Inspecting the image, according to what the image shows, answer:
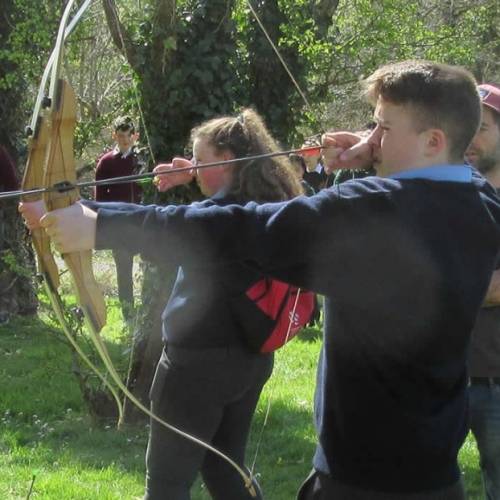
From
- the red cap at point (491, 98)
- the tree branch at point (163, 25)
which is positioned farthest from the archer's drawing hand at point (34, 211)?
the tree branch at point (163, 25)

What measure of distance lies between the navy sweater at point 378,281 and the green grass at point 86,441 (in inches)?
98.7

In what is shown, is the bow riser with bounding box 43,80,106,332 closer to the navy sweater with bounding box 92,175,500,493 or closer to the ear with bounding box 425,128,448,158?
the navy sweater with bounding box 92,175,500,493

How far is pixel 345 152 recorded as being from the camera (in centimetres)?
269

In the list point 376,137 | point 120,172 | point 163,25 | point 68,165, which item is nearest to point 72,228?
point 68,165

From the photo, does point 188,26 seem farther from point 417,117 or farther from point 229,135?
point 417,117

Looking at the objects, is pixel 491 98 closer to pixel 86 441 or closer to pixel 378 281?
pixel 378 281

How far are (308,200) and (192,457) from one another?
1542 millimetres

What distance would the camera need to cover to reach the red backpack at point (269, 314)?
3.36 m

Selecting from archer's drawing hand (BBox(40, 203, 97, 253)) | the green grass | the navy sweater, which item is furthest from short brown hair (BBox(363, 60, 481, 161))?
the green grass

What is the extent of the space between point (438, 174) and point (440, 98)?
171 mm

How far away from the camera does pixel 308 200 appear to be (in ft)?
7.16

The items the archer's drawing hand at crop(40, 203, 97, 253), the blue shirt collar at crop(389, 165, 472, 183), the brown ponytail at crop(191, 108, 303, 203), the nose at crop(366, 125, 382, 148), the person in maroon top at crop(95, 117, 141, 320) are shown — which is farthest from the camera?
the person in maroon top at crop(95, 117, 141, 320)

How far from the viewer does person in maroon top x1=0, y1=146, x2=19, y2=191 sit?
8180mm

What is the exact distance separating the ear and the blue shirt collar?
1.3 inches
